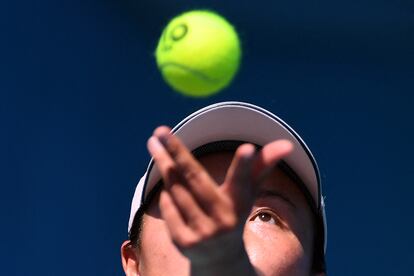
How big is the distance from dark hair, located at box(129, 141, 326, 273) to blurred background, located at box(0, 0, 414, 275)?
871mm

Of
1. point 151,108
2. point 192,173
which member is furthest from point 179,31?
point 151,108

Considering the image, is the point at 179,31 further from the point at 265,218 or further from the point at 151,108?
the point at 151,108

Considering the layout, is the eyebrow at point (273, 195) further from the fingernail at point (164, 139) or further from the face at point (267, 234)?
the fingernail at point (164, 139)

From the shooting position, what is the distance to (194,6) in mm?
2381

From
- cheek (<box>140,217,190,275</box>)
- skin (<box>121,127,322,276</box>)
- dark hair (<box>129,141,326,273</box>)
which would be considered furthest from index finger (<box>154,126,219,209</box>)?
dark hair (<box>129,141,326,273</box>)

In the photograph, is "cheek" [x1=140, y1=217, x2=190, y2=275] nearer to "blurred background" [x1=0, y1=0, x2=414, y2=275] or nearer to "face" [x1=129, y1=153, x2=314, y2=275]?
"face" [x1=129, y1=153, x2=314, y2=275]

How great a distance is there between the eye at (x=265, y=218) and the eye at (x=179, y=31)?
0.33 metres

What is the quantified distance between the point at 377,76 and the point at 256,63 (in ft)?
1.63

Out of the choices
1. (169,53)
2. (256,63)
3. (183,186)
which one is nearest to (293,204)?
(169,53)

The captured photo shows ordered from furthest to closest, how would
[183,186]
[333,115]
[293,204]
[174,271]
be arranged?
[333,115], [293,204], [174,271], [183,186]

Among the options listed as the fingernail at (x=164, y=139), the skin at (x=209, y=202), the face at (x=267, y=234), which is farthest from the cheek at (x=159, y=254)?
the fingernail at (x=164, y=139)

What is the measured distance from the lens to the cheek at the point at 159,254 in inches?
38.7

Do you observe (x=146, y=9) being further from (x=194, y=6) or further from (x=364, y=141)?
(x=364, y=141)

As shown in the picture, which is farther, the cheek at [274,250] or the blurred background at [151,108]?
the blurred background at [151,108]
